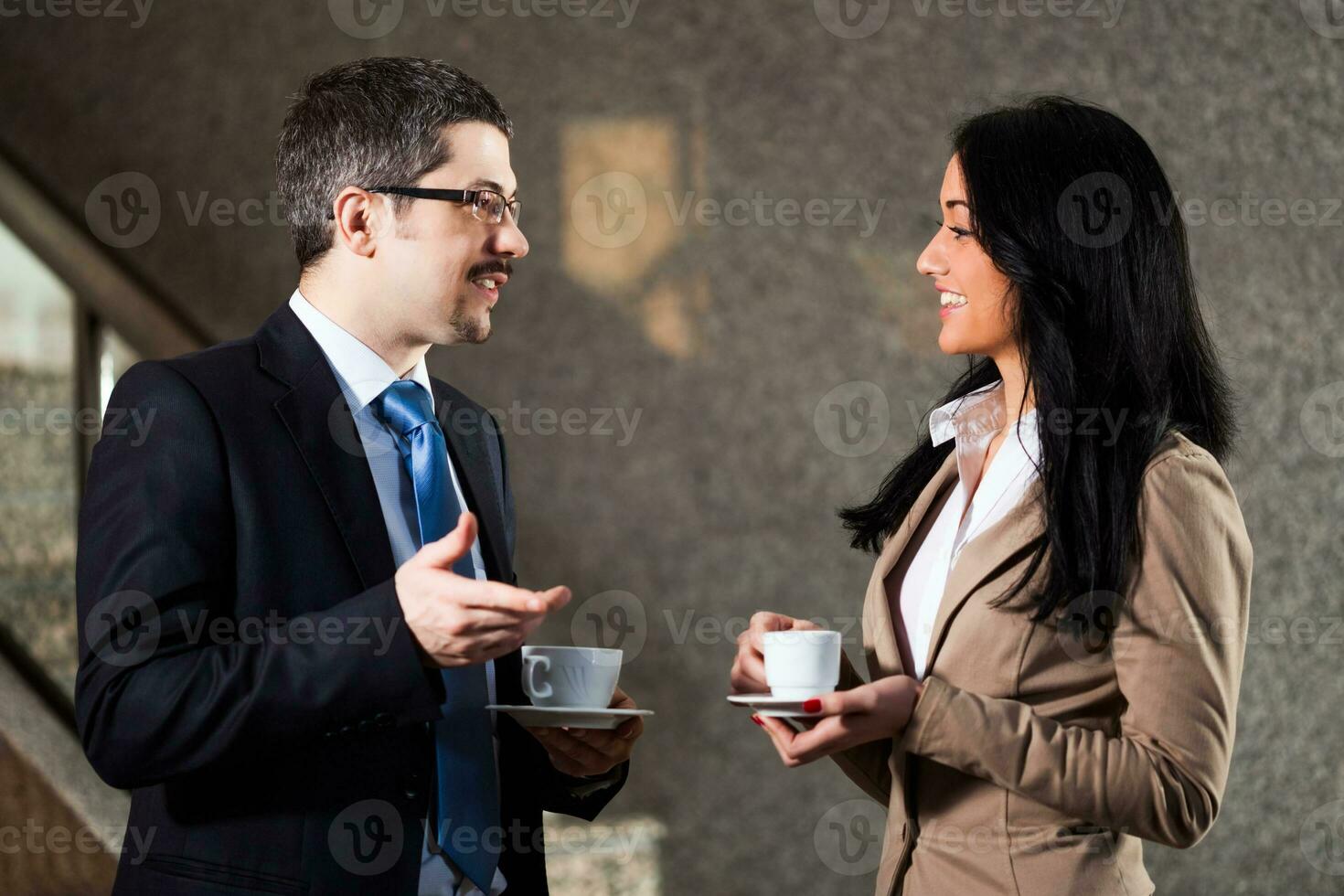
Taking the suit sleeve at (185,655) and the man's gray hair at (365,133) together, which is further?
the man's gray hair at (365,133)

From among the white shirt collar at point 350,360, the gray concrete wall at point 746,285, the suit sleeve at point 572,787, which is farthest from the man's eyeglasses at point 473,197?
the gray concrete wall at point 746,285

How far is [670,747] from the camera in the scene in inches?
117

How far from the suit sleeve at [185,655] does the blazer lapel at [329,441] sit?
4.9 inches

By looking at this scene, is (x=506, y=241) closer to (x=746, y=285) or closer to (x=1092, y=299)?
(x=1092, y=299)

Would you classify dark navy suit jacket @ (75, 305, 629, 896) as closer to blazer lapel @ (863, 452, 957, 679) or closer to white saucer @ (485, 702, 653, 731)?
white saucer @ (485, 702, 653, 731)

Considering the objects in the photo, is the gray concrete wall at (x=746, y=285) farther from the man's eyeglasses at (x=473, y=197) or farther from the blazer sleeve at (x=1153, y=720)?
the blazer sleeve at (x=1153, y=720)

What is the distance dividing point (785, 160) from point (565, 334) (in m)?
0.72

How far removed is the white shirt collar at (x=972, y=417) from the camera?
5.14 ft

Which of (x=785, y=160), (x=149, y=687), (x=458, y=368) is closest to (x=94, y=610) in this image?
(x=149, y=687)

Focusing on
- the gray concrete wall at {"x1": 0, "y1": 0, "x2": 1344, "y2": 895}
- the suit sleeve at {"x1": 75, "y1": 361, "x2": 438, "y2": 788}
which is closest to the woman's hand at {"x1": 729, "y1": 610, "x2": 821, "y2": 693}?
the suit sleeve at {"x1": 75, "y1": 361, "x2": 438, "y2": 788}

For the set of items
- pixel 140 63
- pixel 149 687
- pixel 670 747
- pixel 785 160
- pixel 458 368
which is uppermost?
pixel 140 63

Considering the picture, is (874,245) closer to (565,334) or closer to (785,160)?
(785,160)

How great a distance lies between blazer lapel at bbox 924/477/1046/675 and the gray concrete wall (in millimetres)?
1648

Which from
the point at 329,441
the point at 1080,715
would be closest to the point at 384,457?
the point at 329,441
